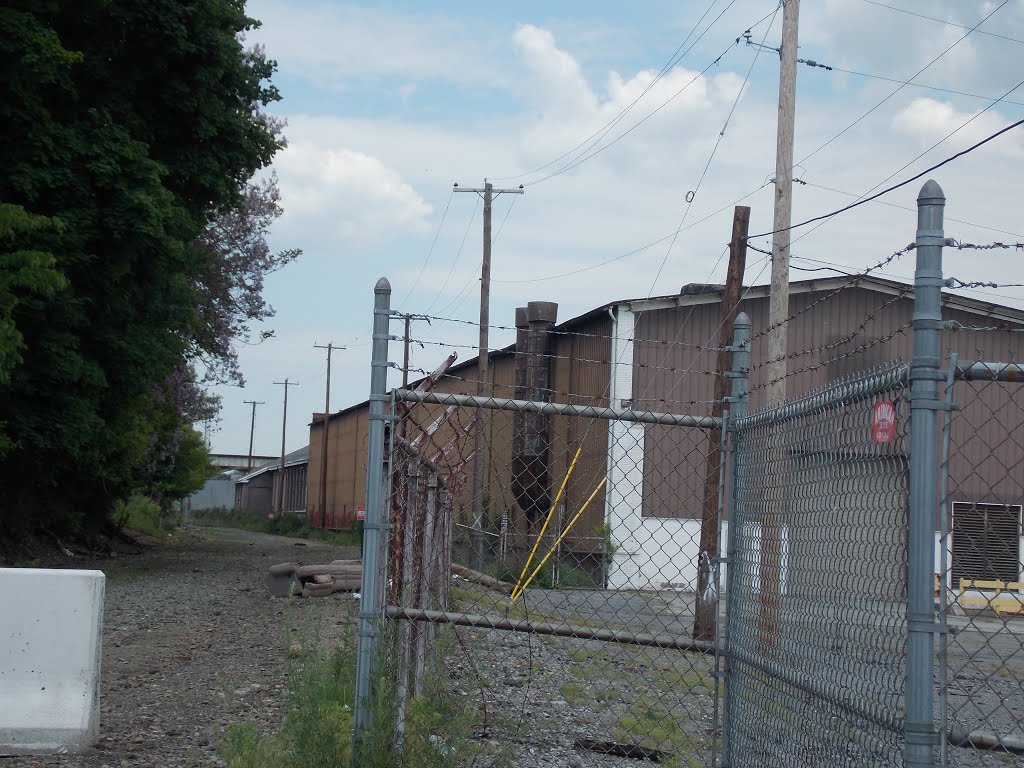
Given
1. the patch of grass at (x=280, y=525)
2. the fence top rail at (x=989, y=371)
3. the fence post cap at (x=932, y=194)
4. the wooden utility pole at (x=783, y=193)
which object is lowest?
the patch of grass at (x=280, y=525)

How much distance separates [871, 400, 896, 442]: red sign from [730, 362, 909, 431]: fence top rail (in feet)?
0.20

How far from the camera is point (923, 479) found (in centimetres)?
289

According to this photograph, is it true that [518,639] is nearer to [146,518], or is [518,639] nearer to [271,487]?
[146,518]

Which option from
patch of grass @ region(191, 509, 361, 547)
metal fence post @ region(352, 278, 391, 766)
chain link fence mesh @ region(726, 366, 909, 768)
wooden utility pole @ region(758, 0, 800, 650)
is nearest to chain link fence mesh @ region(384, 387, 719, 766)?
metal fence post @ region(352, 278, 391, 766)

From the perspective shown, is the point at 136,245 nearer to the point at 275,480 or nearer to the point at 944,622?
the point at 944,622

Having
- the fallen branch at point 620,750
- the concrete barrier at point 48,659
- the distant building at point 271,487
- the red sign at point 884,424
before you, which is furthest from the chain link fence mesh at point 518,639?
the distant building at point 271,487

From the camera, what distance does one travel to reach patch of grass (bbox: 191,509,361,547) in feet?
144

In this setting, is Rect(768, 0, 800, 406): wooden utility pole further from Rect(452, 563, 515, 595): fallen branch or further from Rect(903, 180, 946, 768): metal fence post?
Rect(903, 180, 946, 768): metal fence post

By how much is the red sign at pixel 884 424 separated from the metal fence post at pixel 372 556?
207 cm

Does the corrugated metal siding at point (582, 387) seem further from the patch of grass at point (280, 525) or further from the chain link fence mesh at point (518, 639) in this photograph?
the patch of grass at point (280, 525)

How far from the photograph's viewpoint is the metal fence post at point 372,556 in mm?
4457

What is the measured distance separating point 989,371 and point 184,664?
8881mm

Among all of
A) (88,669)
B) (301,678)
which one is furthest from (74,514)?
(301,678)

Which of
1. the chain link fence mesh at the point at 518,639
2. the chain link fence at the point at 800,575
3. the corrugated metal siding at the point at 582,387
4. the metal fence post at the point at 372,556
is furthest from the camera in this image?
the corrugated metal siding at the point at 582,387
